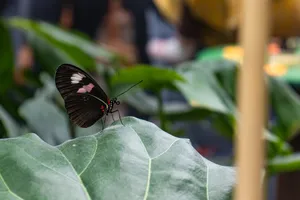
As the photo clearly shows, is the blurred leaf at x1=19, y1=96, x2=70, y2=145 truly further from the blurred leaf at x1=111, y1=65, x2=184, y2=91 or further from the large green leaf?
the large green leaf

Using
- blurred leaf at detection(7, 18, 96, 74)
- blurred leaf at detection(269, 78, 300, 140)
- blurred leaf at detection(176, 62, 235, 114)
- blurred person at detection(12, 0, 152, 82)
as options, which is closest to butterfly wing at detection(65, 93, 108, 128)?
blurred leaf at detection(176, 62, 235, 114)

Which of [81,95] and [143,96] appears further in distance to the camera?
[143,96]

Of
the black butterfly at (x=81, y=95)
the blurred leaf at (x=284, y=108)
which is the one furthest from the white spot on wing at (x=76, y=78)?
the blurred leaf at (x=284, y=108)

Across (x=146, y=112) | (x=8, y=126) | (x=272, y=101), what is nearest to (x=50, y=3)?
(x=146, y=112)

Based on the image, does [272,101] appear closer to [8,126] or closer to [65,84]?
[8,126]

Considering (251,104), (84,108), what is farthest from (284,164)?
(251,104)

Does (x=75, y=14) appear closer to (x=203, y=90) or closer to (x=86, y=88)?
(x=203, y=90)
